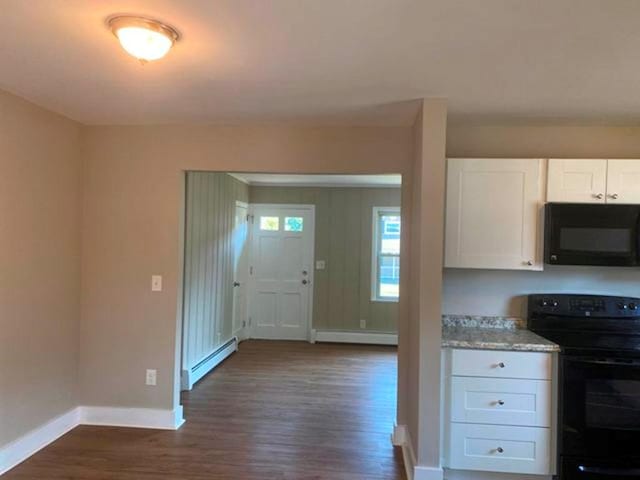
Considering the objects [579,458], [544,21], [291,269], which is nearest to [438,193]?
[544,21]

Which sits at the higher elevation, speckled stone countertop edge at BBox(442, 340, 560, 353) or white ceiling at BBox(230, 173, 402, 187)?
white ceiling at BBox(230, 173, 402, 187)

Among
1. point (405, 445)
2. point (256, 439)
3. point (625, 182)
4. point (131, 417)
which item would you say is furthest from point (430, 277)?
point (131, 417)

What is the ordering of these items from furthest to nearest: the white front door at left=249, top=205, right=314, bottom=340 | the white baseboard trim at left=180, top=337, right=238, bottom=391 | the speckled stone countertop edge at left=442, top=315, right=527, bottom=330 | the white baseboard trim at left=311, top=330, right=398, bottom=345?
the white front door at left=249, top=205, right=314, bottom=340, the white baseboard trim at left=311, top=330, right=398, bottom=345, the white baseboard trim at left=180, top=337, right=238, bottom=391, the speckled stone countertop edge at left=442, top=315, right=527, bottom=330

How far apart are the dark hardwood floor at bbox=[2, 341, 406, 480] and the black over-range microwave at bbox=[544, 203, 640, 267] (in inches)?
68.4

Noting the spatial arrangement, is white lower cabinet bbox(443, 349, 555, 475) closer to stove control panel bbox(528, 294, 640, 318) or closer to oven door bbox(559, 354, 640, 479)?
oven door bbox(559, 354, 640, 479)

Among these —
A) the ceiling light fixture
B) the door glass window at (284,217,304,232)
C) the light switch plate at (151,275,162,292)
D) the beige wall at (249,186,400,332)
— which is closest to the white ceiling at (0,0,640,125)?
the ceiling light fixture

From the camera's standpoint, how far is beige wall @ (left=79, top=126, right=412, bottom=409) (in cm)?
323

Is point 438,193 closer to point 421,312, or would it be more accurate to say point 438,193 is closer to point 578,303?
point 421,312

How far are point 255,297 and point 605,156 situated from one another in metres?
4.73

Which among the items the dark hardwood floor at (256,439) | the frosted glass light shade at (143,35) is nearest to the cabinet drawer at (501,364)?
the dark hardwood floor at (256,439)

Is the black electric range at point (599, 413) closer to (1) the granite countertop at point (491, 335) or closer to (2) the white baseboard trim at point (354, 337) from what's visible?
(1) the granite countertop at point (491, 335)

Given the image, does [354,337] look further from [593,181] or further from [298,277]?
[593,181]

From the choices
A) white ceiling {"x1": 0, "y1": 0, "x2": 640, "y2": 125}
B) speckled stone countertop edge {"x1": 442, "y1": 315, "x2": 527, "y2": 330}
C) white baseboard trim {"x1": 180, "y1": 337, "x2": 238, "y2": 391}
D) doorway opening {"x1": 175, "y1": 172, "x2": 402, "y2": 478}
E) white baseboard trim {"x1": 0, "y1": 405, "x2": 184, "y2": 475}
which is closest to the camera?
white ceiling {"x1": 0, "y1": 0, "x2": 640, "y2": 125}

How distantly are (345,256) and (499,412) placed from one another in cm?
386
